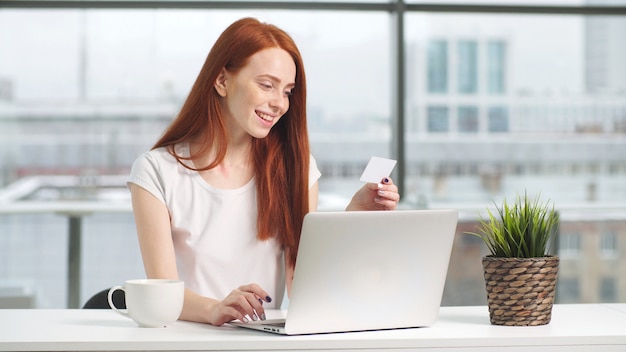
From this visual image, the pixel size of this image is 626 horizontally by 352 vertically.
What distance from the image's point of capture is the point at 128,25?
425cm

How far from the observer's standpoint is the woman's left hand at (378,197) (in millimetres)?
1876

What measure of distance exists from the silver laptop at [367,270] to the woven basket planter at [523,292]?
12 centimetres

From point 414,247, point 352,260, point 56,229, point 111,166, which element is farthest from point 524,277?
point 111,166

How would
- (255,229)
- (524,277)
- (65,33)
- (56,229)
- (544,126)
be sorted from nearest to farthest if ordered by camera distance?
1. (524,277)
2. (255,229)
3. (56,229)
4. (65,33)
5. (544,126)

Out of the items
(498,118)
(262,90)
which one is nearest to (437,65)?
(498,118)

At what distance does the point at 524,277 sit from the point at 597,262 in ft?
9.17

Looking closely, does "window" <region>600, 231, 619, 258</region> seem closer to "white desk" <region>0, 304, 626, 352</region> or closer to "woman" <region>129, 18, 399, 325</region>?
"woman" <region>129, 18, 399, 325</region>

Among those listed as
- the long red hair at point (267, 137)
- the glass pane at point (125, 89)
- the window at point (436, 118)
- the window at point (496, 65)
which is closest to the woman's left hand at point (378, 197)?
the long red hair at point (267, 137)

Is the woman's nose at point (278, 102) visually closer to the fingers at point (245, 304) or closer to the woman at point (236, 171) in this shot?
the woman at point (236, 171)

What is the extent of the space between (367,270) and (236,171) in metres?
0.69

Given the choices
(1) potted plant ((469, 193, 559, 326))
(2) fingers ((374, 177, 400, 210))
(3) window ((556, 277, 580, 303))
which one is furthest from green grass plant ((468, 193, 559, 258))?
(3) window ((556, 277, 580, 303))

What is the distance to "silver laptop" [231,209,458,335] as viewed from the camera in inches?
59.0

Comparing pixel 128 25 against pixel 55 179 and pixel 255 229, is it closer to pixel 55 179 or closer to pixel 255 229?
pixel 55 179

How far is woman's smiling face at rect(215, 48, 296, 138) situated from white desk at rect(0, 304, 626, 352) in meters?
0.54
